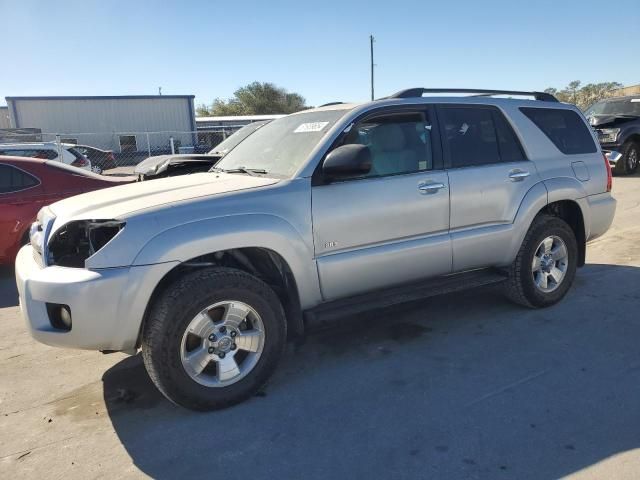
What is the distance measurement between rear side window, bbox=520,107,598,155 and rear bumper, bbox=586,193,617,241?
46 cm

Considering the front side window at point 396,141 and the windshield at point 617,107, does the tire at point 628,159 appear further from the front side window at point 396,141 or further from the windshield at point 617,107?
the front side window at point 396,141

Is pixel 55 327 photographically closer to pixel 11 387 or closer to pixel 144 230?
pixel 144 230

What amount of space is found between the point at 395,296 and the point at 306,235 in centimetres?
88

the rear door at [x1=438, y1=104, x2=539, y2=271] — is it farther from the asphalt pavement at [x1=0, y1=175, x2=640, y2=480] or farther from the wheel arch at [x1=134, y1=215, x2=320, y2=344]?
the wheel arch at [x1=134, y1=215, x2=320, y2=344]

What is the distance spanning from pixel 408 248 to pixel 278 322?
112cm

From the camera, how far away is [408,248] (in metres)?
3.79

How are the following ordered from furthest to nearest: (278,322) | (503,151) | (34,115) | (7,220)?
(34,115) → (7,220) → (503,151) → (278,322)

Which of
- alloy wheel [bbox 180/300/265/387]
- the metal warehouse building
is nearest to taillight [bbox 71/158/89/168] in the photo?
alloy wheel [bbox 180/300/265/387]

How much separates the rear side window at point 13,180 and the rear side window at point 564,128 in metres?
5.72

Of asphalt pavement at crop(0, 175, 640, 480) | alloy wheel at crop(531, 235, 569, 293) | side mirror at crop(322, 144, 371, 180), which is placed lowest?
asphalt pavement at crop(0, 175, 640, 480)

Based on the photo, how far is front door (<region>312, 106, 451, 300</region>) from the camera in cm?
349

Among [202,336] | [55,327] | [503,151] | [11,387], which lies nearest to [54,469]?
[55,327]

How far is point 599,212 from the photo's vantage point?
491 cm

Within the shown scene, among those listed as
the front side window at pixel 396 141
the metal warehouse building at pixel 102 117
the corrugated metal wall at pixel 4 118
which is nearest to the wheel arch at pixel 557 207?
the front side window at pixel 396 141
